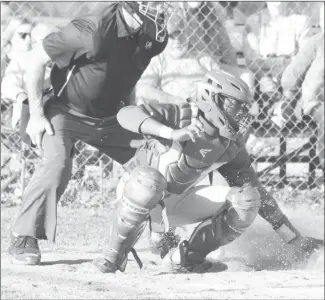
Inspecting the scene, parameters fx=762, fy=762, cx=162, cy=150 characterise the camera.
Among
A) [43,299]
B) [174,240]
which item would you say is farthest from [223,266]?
[43,299]

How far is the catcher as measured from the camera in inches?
169

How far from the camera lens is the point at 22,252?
465 centimetres

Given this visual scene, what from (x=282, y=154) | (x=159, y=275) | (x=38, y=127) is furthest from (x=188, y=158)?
(x=282, y=154)

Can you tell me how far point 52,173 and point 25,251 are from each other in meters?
0.50

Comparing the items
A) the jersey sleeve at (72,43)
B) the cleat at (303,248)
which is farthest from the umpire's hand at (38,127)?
the cleat at (303,248)

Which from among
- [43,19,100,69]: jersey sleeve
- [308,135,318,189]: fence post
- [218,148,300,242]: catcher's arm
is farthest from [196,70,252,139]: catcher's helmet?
[308,135,318,189]: fence post

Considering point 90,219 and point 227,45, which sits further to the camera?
Answer: point 227,45

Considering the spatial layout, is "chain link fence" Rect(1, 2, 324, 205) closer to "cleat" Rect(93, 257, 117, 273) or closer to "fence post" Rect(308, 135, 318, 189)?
"fence post" Rect(308, 135, 318, 189)

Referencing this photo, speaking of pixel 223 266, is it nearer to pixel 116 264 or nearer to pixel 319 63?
pixel 116 264

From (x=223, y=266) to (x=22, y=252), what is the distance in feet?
4.23

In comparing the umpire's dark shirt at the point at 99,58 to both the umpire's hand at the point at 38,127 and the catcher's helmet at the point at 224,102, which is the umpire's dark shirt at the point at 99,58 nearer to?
the umpire's hand at the point at 38,127

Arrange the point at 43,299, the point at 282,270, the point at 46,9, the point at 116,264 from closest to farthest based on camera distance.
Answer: the point at 43,299, the point at 116,264, the point at 282,270, the point at 46,9

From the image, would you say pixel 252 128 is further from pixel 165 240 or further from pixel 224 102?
pixel 224 102

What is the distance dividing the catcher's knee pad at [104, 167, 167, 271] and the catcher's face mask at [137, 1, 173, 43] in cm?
94
